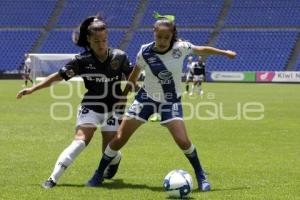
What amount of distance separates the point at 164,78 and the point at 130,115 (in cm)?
64

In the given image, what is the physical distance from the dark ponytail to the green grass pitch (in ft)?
6.11

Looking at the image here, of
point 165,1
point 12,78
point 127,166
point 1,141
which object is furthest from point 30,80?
point 127,166

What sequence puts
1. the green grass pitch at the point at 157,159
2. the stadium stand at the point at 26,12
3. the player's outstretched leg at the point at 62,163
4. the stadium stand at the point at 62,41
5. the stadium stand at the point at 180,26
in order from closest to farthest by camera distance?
the green grass pitch at the point at 157,159 < the player's outstretched leg at the point at 62,163 < the stadium stand at the point at 180,26 < the stadium stand at the point at 62,41 < the stadium stand at the point at 26,12

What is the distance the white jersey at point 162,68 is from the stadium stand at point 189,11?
4287 centimetres

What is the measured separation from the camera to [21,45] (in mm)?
50875

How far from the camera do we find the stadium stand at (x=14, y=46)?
161 ft

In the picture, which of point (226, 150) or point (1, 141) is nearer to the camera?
point (226, 150)

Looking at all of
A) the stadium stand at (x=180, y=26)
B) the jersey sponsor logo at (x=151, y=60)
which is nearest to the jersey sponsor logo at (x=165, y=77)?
the jersey sponsor logo at (x=151, y=60)

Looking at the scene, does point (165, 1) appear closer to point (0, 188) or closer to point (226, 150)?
point (226, 150)

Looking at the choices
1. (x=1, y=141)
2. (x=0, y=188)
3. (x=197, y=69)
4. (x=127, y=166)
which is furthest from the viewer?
(x=197, y=69)

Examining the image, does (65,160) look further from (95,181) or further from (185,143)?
(185,143)

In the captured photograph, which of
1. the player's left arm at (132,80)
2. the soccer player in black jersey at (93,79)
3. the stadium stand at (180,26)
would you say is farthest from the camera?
the stadium stand at (180,26)

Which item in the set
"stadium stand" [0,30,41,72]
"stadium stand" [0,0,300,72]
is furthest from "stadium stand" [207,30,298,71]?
"stadium stand" [0,30,41,72]

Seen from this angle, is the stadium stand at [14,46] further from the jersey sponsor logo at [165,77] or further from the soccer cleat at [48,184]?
the jersey sponsor logo at [165,77]
